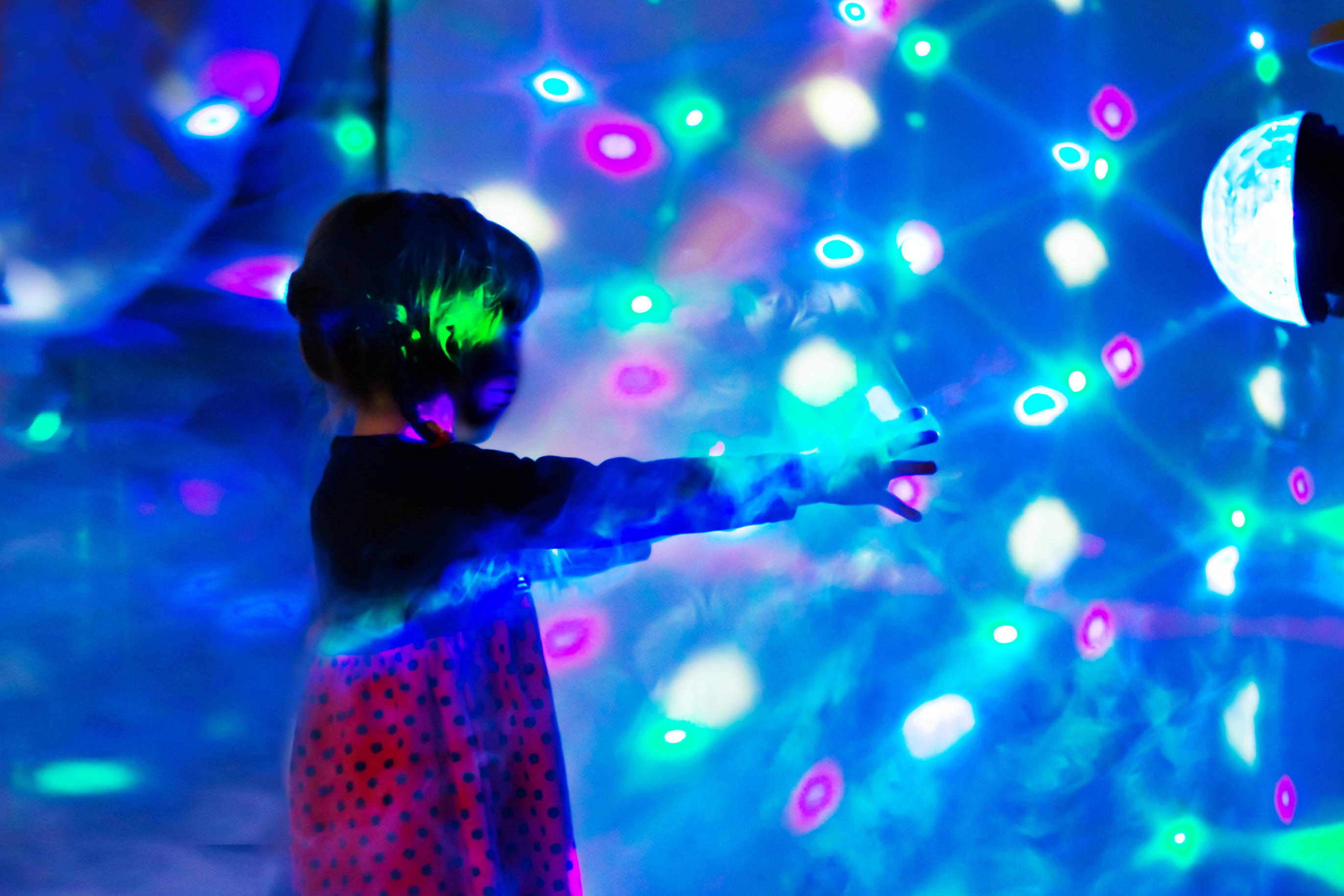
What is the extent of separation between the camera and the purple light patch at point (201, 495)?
0.68m

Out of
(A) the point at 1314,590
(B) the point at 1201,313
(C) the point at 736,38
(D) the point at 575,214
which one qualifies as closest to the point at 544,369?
(D) the point at 575,214

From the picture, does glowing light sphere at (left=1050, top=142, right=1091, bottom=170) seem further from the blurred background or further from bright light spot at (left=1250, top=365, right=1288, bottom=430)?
bright light spot at (left=1250, top=365, right=1288, bottom=430)

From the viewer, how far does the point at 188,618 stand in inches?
26.9

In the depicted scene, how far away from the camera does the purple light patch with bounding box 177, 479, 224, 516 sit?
0.68 m

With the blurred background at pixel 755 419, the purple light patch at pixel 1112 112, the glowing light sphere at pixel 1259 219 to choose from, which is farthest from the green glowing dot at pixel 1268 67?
the glowing light sphere at pixel 1259 219

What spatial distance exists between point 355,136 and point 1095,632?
1.01 metres

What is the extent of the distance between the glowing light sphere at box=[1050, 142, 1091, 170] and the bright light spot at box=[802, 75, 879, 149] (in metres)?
0.29

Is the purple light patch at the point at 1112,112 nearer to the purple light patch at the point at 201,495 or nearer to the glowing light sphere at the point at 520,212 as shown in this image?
the glowing light sphere at the point at 520,212

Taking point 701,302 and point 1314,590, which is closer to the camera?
point 701,302

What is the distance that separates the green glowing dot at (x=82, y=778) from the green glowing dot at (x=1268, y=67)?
64.3 inches

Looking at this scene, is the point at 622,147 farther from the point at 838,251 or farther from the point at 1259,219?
the point at 1259,219

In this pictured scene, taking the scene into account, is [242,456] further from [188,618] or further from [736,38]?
[736,38]

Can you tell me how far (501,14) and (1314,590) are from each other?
53.6 inches

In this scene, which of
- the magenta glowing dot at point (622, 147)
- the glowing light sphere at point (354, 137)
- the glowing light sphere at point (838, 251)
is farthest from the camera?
the glowing light sphere at point (838, 251)
